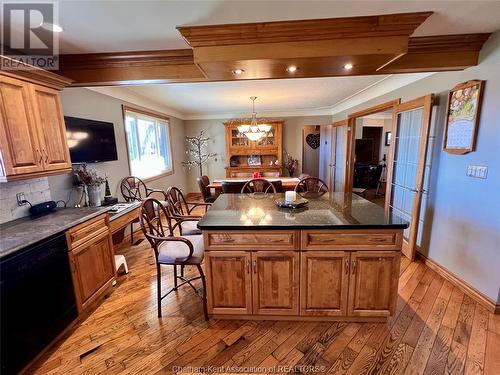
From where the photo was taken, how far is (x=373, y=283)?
1804mm

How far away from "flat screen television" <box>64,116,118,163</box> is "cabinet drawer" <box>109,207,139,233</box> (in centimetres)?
82

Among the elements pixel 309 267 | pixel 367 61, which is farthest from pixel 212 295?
pixel 367 61

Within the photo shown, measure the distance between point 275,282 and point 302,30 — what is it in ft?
6.54

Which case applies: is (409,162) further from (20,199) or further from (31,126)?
(20,199)

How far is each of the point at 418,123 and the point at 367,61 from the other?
1419mm

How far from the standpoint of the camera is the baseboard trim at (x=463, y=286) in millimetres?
1988

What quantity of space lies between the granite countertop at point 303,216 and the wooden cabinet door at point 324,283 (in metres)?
0.25

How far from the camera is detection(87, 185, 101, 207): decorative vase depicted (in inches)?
109

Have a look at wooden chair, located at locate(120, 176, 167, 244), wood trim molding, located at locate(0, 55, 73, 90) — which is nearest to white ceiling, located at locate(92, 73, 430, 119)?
wood trim molding, located at locate(0, 55, 73, 90)

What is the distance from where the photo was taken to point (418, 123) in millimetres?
2842

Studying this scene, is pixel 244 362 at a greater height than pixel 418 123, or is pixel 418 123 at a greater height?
pixel 418 123

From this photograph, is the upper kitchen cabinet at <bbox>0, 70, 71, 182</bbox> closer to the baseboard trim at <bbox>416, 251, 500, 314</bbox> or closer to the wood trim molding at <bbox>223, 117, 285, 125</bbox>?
the baseboard trim at <bbox>416, 251, 500, 314</bbox>

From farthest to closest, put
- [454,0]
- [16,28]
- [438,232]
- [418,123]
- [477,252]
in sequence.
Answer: [418,123] → [438,232] → [477,252] → [16,28] → [454,0]

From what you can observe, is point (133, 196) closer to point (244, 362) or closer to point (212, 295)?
point (212, 295)
